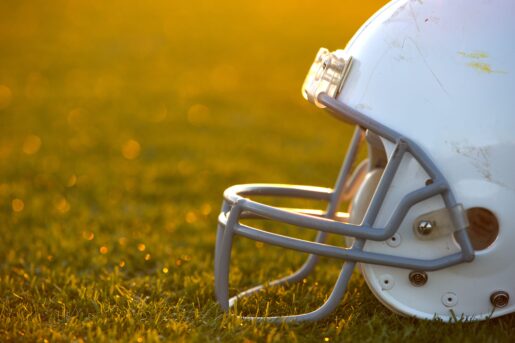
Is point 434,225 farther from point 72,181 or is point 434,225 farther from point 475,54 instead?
point 72,181

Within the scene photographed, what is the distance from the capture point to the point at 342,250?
2.46 m

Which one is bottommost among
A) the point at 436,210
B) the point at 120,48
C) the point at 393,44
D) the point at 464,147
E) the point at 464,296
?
the point at 120,48

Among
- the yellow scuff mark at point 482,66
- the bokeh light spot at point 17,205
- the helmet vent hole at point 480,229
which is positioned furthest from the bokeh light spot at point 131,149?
the yellow scuff mark at point 482,66

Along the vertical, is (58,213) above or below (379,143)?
below

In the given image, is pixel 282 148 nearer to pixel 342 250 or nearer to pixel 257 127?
pixel 257 127

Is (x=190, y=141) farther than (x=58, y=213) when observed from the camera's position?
Yes

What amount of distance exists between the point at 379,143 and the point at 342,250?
1.78 ft

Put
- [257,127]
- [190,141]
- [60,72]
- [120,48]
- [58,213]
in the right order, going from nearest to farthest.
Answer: [58,213], [190,141], [257,127], [60,72], [120,48]

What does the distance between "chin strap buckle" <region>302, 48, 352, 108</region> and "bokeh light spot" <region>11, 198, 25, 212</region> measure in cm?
235

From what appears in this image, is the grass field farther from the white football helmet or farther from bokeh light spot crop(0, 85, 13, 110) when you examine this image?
the white football helmet

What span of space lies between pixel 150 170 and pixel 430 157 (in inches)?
124

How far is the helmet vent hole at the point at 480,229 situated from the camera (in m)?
2.73

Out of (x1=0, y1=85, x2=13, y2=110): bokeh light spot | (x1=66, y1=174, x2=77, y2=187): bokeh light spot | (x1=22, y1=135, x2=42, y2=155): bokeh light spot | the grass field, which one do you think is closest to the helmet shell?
the grass field

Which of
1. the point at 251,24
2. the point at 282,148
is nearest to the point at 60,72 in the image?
the point at 282,148
